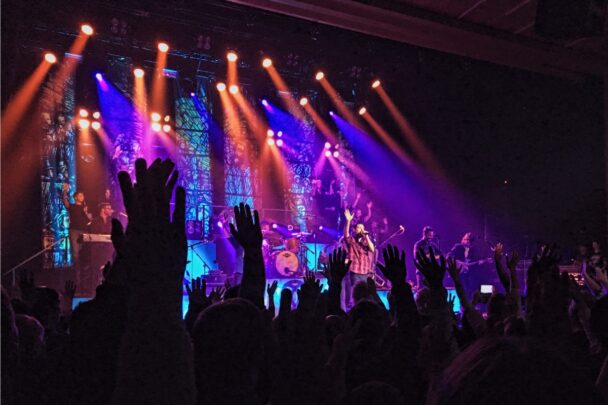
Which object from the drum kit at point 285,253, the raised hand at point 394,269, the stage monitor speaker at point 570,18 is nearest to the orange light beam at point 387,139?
the drum kit at point 285,253

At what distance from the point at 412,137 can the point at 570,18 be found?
24.6ft

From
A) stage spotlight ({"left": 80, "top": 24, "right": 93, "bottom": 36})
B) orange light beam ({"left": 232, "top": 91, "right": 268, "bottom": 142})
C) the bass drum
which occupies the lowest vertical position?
the bass drum

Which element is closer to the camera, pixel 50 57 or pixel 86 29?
pixel 86 29

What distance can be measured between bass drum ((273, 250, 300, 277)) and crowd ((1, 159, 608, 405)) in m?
7.79

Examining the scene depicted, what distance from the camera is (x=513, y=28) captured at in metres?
8.21

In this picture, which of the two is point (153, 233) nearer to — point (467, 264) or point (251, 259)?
point (251, 259)

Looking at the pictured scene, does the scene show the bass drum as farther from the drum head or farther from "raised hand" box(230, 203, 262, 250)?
"raised hand" box(230, 203, 262, 250)

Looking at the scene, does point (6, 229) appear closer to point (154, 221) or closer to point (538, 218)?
point (154, 221)

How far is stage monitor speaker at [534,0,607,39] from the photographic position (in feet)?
15.4

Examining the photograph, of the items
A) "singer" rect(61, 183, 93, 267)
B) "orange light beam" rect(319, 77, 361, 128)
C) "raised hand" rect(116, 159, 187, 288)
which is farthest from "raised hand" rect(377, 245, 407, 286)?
"orange light beam" rect(319, 77, 361, 128)

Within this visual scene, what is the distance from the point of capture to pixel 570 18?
4.77 m

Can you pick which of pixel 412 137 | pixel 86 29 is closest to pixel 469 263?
pixel 412 137

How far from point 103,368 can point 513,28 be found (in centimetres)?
855

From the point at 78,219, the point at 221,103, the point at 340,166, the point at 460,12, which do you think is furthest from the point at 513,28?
the point at 78,219
